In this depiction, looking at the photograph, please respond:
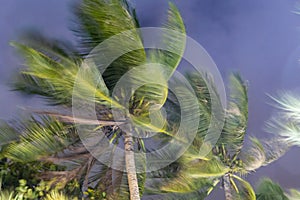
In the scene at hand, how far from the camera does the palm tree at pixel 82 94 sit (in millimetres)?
4266

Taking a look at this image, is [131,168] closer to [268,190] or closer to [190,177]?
[190,177]

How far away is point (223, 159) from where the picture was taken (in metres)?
6.50

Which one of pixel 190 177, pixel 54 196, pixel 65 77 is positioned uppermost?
pixel 65 77

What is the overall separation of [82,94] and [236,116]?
A: 308 cm

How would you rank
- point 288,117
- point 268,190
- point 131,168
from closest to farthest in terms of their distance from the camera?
point 288,117
point 131,168
point 268,190

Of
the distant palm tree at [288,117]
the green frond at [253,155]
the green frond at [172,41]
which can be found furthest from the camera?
the green frond at [253,155]

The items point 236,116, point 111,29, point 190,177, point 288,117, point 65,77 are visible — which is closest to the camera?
point 65,77

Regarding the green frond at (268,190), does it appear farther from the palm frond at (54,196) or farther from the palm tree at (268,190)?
the palm frond at (54,196)

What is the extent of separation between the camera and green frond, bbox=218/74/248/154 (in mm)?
6211

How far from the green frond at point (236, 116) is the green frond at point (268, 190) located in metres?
1.15

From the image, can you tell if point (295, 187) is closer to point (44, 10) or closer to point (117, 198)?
point (117, 198)

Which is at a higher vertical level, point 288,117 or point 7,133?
point 288,117

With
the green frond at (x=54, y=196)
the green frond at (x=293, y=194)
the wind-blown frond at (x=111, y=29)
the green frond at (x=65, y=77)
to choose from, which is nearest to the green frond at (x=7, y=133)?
the green frond at (x=65, y=77)

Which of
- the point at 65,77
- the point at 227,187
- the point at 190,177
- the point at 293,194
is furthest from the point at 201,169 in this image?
the point at 65,77
